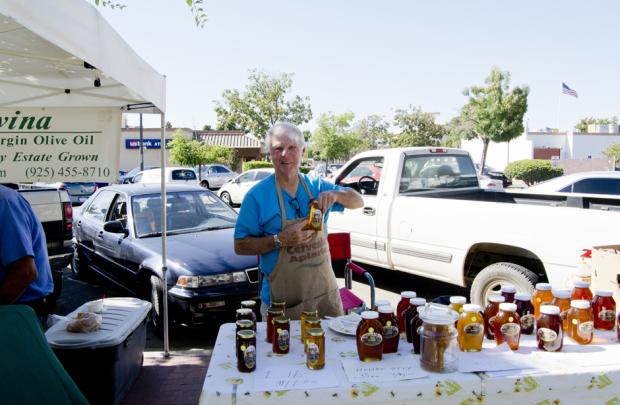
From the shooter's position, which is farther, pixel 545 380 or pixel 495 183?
pixel 495 183

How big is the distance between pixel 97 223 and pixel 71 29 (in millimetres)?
5193

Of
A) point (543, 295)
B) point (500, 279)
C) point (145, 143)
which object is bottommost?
point (500, 279)

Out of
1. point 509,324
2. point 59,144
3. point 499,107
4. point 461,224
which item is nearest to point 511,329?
point 509,324

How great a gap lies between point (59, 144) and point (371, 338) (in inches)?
146

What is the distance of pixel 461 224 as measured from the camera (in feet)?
18.4

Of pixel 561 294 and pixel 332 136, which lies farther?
pixel 332 136

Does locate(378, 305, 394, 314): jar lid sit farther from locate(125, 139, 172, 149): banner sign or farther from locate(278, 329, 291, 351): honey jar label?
locate(125, 139, 172, 149): banner sign

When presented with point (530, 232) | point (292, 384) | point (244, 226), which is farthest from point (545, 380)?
point (530, 232)

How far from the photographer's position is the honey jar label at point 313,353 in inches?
88.4

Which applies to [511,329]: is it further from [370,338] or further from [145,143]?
[145,143]

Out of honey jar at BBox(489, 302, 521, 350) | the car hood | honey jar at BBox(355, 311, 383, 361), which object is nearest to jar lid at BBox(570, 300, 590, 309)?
honey jar at BBox(489, 302, 521, 350)

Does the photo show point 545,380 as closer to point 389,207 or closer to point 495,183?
point 389,207

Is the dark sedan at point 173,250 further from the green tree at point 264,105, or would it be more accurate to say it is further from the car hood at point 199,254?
the green tree at point 264,105

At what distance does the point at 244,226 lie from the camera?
9.98 ft
